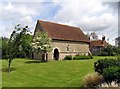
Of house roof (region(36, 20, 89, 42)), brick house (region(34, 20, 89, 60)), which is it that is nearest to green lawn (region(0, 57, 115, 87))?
brick house (region(34, 20, 89, 60))

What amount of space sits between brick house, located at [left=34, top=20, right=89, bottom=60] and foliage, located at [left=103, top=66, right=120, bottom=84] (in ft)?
112

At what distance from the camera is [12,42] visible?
30281 mm

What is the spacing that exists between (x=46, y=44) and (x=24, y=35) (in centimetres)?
1408

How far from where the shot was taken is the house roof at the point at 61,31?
50219 mm

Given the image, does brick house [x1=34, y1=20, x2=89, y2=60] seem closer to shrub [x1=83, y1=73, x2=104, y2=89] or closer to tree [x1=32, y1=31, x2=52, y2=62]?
tree [x1=32, y1=31, x2=52, y2=62]

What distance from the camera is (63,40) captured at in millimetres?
52469

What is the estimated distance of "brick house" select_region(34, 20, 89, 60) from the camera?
50213 mm

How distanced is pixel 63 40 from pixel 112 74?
37831mm

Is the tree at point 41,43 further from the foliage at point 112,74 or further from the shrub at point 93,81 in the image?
the foliage at point 112,74

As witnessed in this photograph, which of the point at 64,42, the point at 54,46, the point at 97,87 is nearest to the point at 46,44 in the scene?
the point at 54,46

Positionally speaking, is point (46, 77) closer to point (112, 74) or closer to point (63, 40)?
point (112, 74)

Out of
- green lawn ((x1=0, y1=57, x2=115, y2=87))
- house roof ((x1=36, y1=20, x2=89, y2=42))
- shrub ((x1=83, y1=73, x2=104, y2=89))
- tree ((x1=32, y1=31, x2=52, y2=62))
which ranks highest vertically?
house roof ((x1=36, y1=20, x2=89, y2=42))

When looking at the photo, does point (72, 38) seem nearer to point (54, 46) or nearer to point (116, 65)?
point (54, 46)

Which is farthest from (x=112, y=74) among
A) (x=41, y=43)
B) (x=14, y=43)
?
(x=41, y=43)
